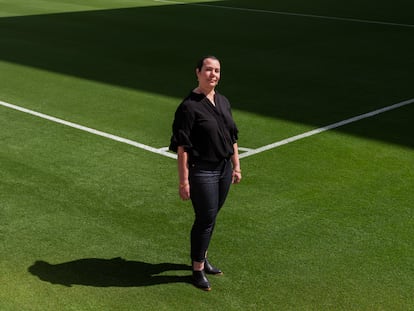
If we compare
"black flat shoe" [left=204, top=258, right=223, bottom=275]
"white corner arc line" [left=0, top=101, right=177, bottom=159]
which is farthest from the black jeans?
"white corner arc line" [left=0, top=101, right=177, bottom=159]

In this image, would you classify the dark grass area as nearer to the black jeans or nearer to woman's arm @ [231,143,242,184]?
woman's arm @ [231,143,242,184]

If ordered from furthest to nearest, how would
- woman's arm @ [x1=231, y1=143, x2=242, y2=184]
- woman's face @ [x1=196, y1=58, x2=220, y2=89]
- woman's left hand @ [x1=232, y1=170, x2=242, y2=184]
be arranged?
1. woman's left hand @ [x1=232, y1=170, x2=242, y2=184]
2. woman's arm @ [x1=231, y1=143, x2=242, y2=184]
3. woman's face @ [x1=196, y1=58, x2=220, y2=89]

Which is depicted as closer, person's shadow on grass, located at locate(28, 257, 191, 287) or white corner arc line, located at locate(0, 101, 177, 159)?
person's shadow on grass, located at locate(28, 257, 191, 287)

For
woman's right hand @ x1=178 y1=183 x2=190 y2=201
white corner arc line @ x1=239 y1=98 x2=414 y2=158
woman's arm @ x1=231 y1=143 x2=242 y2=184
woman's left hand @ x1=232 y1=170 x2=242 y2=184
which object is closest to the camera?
woman's right hand @ x1=178 y1=183 x2=190 y2=201

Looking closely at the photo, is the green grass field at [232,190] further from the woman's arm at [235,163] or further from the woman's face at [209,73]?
the woman's face at [209,73]

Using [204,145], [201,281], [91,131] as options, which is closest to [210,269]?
[201,281]

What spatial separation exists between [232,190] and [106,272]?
2.57 meters

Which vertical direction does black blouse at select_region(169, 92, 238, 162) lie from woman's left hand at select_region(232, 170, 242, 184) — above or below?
above

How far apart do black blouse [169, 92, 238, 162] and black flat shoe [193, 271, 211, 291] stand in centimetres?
118

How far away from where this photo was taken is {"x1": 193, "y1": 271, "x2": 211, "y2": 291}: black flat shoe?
637cm

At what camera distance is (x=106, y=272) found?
6.71 m

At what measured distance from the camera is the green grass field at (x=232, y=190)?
6477mm

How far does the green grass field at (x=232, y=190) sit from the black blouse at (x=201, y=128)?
138 centimetres

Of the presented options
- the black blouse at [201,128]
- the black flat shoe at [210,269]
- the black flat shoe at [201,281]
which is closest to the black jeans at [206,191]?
the black blouse at [201,128]
